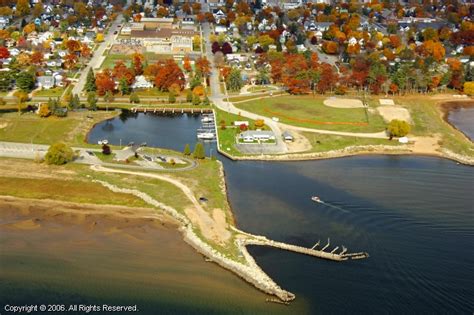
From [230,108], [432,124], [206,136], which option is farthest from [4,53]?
[432,124]

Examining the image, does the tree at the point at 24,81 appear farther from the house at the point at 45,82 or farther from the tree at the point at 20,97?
the tree at the point at 20,97

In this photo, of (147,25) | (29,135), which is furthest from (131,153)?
(147,25)

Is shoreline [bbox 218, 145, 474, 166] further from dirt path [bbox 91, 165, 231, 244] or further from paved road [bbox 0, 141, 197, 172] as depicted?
dirt path [bbox 91, 165, 231, 244]

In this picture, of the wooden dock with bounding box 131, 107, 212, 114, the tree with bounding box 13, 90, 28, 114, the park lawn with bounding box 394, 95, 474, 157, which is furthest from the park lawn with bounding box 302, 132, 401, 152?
the tree with bounding box 13, 90, 28, 114

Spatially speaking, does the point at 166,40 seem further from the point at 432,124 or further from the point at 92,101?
the point at 432,124

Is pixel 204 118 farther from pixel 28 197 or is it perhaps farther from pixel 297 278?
pixel 297 278
